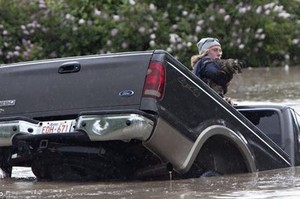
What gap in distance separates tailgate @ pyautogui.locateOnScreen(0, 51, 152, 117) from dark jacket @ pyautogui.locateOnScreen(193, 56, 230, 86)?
1536mm

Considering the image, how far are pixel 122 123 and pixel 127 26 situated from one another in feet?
51.0

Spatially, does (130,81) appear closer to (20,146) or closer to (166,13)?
(20,146)

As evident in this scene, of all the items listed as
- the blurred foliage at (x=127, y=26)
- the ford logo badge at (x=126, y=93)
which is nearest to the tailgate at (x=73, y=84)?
the ford logo badge at (x=126, y=93)

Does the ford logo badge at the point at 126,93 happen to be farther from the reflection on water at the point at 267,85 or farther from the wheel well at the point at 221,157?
the reflection on water at the point at 267,85

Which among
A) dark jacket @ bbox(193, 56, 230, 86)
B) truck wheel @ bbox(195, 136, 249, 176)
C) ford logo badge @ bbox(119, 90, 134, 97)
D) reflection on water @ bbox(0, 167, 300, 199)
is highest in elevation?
dark jacket @ bbox(193, 56, 230, 86)

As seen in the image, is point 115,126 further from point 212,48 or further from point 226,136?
point 212,48

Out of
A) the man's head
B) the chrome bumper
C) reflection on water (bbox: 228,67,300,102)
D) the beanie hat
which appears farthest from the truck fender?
reflection on water (bbox: 228,67,300,102)

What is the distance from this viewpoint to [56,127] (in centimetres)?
774

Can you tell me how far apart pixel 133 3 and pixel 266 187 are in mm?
15400

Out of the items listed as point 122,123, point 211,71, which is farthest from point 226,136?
point 211,71

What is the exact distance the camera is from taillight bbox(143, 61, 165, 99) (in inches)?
293

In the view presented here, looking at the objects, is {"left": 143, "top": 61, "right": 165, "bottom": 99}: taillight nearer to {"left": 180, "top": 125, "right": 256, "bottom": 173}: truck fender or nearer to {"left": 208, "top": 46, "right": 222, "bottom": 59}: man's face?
{"left": 180, "top": 125, "right": 256, "bottom": 173}: truck fender

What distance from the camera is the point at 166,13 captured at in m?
23.1

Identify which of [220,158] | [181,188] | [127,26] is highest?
[127,26]
